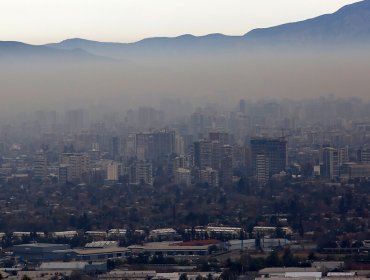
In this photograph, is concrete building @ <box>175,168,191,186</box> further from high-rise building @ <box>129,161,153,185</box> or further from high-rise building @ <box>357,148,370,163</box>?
high-rise building @ <box>357,148,370,163</box>

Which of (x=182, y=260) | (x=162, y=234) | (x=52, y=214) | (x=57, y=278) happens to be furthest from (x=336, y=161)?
(x=57, y=278)

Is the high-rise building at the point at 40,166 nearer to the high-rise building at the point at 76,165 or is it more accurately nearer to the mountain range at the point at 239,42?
the high-rise building at the point at 76,165

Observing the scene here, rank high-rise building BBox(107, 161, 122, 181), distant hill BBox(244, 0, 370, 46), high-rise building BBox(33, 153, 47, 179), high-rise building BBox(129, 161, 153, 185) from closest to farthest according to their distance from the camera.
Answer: high-rise building BBox(129, 161, 153, 185), high-rise building BBox(107, 161, 122, 181), high-rise building BBox(33, 153, 47, 179), distant hill BBox(244, 0, 370, 46)

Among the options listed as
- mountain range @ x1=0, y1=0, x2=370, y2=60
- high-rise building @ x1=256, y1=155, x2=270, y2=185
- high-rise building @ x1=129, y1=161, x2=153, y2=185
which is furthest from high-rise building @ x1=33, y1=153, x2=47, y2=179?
mountain range @ x1=0, y1=0, x2=370, y2=60

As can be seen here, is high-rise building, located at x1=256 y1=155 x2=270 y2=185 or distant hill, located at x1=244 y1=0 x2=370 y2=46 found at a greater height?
distant hill, located at x1=244 y1=0 x2=370 y2=46

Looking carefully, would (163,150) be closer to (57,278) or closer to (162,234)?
(162,234)

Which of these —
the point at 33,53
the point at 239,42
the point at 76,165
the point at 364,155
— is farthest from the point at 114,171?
the point at 239,42

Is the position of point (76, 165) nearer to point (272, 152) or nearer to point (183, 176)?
point (183, 176)
